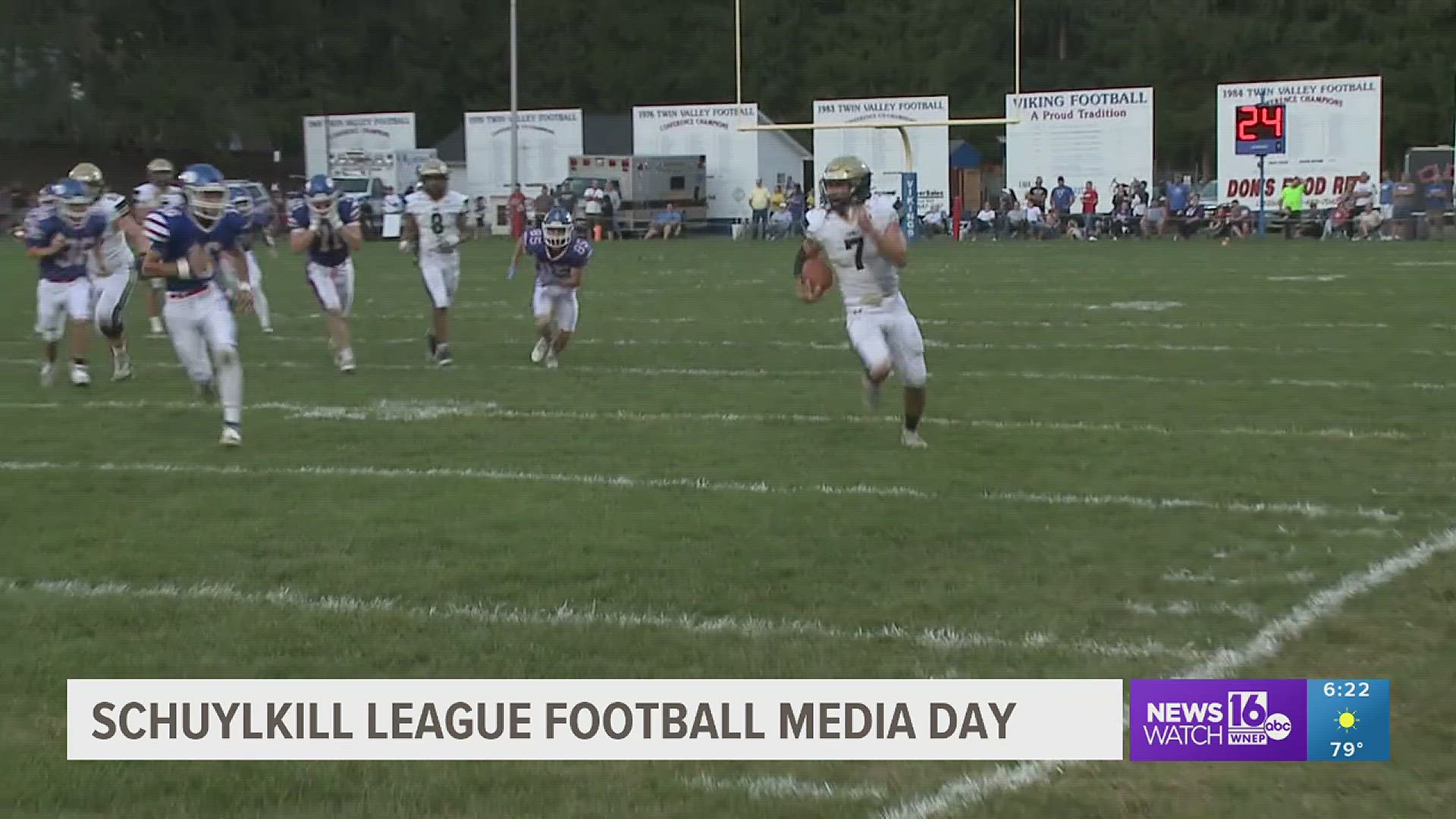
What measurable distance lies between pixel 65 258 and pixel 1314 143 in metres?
30.1

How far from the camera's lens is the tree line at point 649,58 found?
55625mm

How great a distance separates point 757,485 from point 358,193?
3888 cm

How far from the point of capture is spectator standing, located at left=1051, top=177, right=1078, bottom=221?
129ft

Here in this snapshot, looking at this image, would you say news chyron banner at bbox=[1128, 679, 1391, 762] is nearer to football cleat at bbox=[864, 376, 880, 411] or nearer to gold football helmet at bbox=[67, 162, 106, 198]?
football cleat at bbox=[864, 376, 880, 411]

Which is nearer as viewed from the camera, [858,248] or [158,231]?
[858,248]

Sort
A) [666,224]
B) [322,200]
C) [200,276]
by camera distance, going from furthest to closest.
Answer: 1. [666,224]
2. [322,200]
3. [200,276]

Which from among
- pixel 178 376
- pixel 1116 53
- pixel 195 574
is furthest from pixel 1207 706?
pixel 1116 53

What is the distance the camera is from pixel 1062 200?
39312 millimetres

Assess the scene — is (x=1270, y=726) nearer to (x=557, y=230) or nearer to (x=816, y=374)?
(x=816, y=374)

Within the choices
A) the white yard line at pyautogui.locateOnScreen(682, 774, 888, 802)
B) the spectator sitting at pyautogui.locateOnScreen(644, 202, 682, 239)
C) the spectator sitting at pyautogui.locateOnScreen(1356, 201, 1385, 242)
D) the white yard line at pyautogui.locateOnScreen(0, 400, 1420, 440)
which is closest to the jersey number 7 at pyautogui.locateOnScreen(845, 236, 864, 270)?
the white yard line at pyautogui.locateOnScreen(0, 400, 1420, 440)

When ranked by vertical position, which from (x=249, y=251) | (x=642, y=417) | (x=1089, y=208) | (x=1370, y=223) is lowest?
(x=642, y=417)

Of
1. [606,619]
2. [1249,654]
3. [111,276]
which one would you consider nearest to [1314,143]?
[111,276]

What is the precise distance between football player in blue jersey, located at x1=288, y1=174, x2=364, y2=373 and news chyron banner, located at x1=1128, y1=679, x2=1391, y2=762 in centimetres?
1054

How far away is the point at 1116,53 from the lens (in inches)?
2416
